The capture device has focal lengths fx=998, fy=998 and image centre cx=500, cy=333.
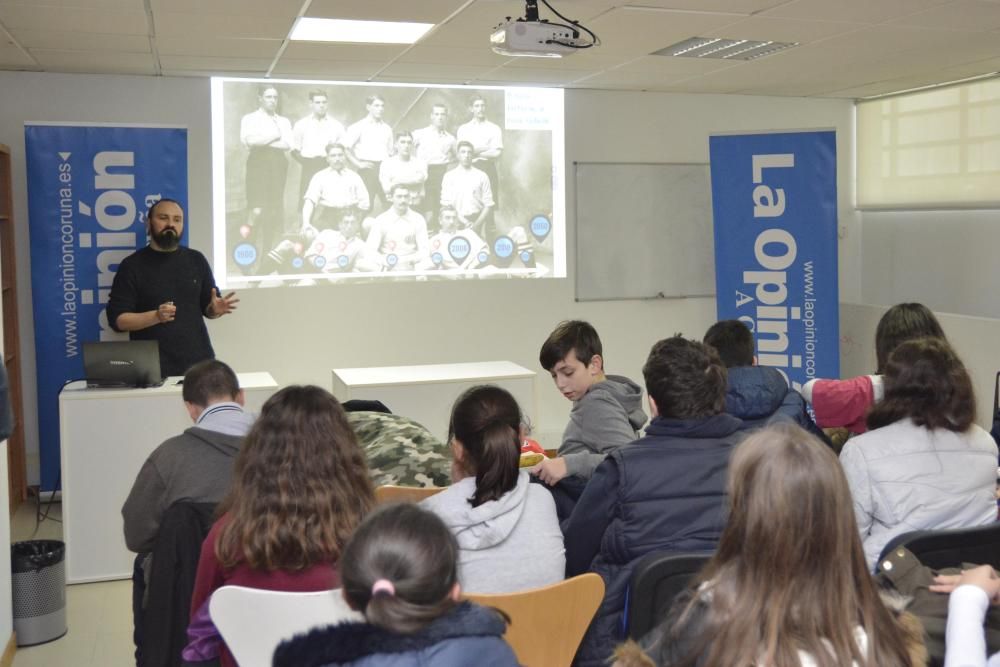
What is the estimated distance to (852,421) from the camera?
11.6ft

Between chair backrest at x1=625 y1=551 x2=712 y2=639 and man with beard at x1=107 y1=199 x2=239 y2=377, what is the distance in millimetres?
3804

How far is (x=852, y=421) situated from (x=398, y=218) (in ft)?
13.3

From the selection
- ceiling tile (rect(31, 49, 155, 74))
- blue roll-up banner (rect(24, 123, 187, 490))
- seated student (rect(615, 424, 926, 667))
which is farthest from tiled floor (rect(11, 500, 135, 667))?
seated student (rect(615, 424, 926, 667))

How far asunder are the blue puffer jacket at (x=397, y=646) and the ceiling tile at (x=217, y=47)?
4.35 meters

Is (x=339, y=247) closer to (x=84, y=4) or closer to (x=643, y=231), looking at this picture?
(x=643, y=231)

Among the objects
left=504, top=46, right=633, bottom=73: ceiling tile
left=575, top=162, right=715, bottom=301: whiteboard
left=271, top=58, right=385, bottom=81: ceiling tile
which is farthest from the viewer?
left=575, top=162, right=715, bottom=301: whiteboard

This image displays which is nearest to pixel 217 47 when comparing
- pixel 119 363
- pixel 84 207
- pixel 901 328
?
pixel 84 207

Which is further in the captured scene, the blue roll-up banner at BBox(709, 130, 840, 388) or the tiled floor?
the blue roll-up banner at BBox(709, 130, 840, 388)

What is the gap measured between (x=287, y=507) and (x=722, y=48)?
4575 mm

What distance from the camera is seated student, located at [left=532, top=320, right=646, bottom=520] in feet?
9.34

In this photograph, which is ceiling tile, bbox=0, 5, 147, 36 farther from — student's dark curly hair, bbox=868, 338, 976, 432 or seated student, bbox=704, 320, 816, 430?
student's dark curly hair, bbox=868, 338, 976, 432

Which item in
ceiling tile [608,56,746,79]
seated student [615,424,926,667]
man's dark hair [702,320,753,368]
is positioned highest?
ceiling tile [608,56,746,79]

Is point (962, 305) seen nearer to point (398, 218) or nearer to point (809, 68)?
point (809, 68)

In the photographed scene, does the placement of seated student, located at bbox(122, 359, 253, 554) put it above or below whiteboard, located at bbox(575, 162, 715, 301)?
below
